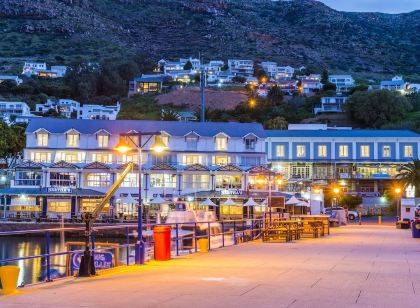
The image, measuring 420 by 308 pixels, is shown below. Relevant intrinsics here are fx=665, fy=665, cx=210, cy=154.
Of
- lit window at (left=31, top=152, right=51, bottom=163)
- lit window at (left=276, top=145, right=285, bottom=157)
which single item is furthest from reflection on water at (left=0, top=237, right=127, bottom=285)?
lit window at (left=276, top=145, right=285, bottom=157)

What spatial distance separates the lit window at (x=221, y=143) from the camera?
7956cm

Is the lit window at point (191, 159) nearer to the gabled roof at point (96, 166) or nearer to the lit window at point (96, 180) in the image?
the lit window at point (96, 180)

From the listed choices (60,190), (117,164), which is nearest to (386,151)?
(117,164)

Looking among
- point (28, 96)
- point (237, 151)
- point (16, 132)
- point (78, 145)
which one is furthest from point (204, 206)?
point (28, 96)

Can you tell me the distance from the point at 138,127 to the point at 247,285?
6733cm

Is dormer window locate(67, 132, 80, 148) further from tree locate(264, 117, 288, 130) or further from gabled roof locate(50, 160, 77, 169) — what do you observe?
tree locate(264, 117, 288, 130)

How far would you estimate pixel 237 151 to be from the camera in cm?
7944

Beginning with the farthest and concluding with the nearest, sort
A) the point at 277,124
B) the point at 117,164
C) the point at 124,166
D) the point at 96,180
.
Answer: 1. the point at 277,124
2. the point at 117,164
3. the point at 96,180
4. the point at 124,166

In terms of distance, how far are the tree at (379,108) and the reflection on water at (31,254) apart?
85.3 metres

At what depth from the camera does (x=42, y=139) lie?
255 feet

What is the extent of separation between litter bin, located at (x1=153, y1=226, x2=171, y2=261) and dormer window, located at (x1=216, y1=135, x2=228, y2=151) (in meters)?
57.4

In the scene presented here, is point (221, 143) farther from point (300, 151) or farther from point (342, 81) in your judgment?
point (342, 81)

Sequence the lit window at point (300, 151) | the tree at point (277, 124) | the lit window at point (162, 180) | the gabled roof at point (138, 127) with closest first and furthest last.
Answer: the lit window at point (162, 180) < the gabled roof at point (138, 127) < the lit window at point (300, 151) < the tree at point (277, 124)

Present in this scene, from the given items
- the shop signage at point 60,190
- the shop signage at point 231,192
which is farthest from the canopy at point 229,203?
the shop signage at point 60,190
